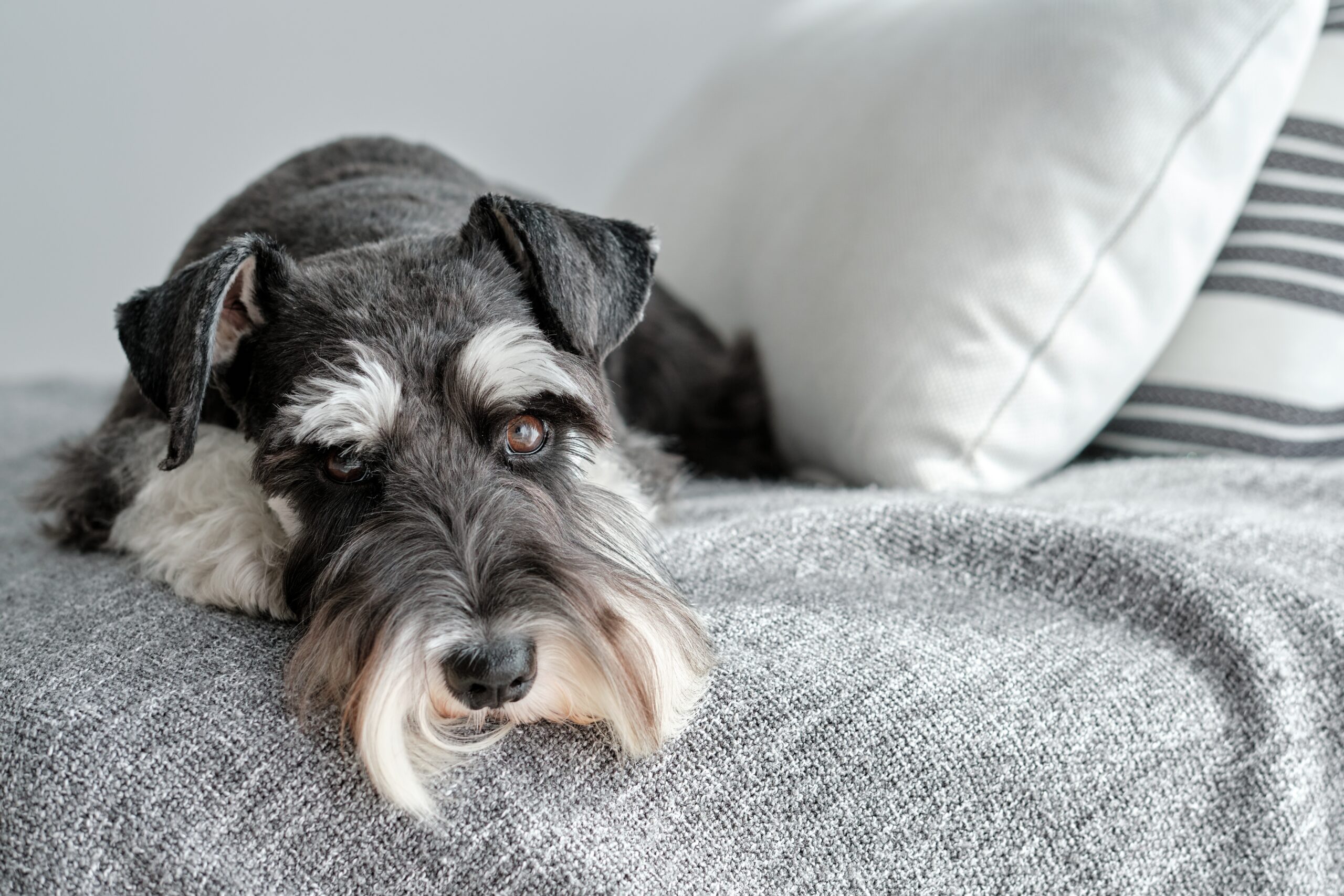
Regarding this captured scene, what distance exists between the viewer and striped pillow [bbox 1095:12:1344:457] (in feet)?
7.64

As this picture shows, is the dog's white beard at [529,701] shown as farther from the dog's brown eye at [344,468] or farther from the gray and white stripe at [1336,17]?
the gray and white stripe at [1336,17]

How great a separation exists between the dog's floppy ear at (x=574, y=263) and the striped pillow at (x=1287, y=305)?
1398 millimetres

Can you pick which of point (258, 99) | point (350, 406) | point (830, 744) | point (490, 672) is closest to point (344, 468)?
point (350, 406)

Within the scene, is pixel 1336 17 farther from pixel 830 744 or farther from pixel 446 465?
pixel 446 465

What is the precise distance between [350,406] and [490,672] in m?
0.49

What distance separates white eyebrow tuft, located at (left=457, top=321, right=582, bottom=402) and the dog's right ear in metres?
0.37

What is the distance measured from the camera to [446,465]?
158cm

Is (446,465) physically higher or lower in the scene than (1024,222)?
lower

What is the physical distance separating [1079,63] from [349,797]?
2.01 metres

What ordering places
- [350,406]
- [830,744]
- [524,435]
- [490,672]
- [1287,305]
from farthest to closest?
[1287,305], [524,435], [350,406], [830,744], [490,672]

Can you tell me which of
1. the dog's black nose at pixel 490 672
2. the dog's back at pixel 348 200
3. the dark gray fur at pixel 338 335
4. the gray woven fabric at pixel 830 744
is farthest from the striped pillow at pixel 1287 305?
the dog's black nose at pixel 490 672

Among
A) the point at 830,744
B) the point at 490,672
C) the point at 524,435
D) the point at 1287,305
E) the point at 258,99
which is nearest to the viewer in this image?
the point at 490,672

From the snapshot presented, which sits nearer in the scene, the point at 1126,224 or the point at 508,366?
the point at 508,366

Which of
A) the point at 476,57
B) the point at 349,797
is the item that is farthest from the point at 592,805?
the point at 476,57
